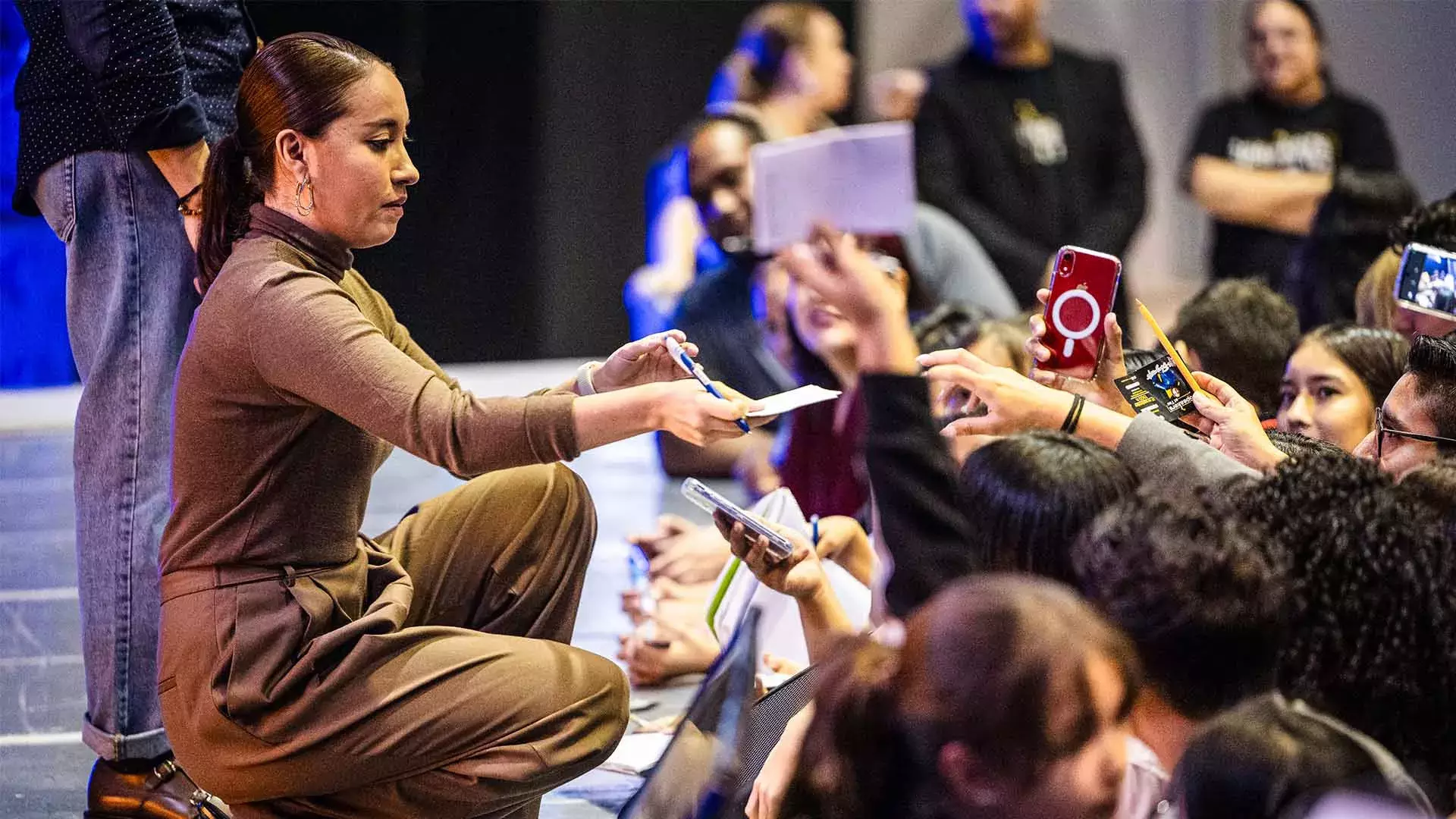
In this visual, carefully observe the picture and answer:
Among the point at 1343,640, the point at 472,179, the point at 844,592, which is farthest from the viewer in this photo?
the point at 472,179

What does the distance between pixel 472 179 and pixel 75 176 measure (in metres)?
4.51

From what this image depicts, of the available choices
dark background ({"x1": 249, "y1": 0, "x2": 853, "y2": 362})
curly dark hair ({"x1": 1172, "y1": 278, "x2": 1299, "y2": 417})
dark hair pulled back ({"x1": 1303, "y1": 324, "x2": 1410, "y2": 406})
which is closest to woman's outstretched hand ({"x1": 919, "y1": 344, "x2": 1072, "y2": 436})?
dark hair pulled back ({"x1": 1303, "y1": 324, "x2": 1410, "y2": 406})

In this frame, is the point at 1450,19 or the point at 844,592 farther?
the point at 1450,19

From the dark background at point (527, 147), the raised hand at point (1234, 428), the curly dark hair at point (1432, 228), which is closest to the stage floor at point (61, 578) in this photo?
the dark background at point (527, 147)

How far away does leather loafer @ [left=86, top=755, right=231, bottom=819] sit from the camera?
2.40 metres

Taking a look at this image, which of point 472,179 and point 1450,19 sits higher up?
point 1450,19

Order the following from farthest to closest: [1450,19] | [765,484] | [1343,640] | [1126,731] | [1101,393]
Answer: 1. [1450,19]
2. [765,484]
3. [1101,393]
4. [1343,640]
5. [1126,731]

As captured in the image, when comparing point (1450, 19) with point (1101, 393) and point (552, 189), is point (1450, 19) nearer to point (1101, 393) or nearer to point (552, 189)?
point (552, 189)

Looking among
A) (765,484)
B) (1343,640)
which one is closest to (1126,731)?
(1343,640)

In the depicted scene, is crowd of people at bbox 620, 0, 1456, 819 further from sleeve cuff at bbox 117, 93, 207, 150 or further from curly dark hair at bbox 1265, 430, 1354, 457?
sleeve cuff at bbox 117, 93, 207, 150

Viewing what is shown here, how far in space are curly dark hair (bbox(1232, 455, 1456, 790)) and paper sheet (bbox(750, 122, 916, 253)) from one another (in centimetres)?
180

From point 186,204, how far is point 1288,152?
3986mm

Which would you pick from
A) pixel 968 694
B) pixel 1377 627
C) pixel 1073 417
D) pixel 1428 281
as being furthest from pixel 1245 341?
pixel 968 694

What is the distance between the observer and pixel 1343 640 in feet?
5.65
